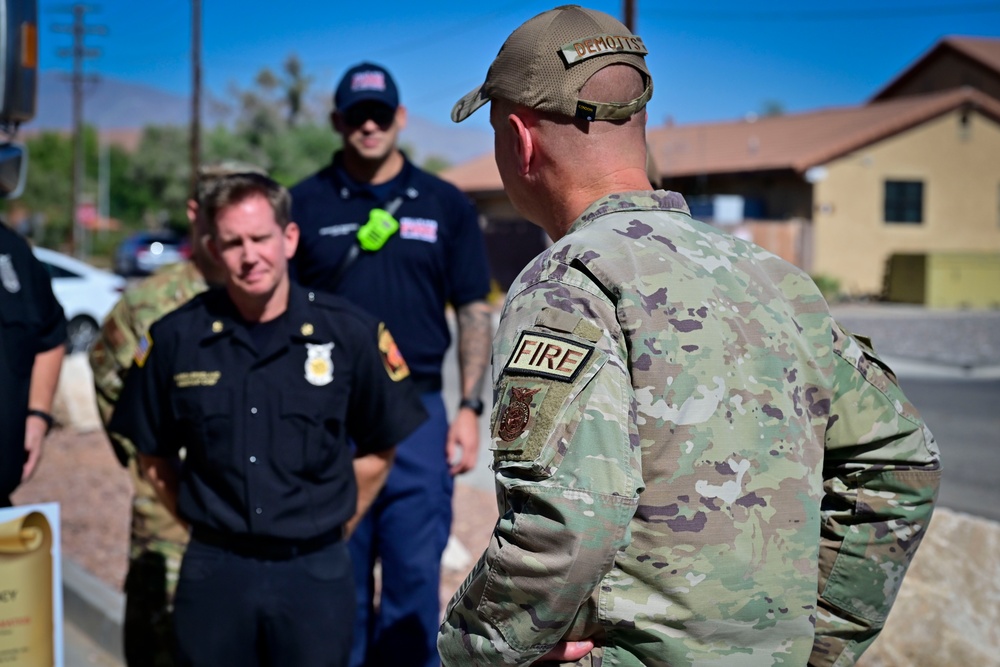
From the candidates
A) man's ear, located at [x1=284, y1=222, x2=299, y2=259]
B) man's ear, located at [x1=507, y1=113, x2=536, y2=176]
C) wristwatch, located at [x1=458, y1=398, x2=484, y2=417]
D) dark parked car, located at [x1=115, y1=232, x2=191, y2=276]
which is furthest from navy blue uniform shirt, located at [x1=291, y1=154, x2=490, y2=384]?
dark parked car, located at [x1=115, y1=232, x2=191, y2=276]

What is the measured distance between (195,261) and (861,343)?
2707 mm

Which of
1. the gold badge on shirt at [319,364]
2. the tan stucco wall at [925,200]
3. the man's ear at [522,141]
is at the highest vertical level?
the tan stucco wall at [925,200]

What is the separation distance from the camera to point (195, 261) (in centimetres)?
402

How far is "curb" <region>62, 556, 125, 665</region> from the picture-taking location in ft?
15.9

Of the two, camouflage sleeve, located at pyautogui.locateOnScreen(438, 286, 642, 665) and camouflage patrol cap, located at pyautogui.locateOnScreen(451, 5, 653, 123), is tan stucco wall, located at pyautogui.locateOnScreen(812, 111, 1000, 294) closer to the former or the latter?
camouflage patrol cap, located at pyautogui.locateOnScreen(451, 5, 653, 123)

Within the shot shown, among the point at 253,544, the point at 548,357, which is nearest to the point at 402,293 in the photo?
the point at 253,544

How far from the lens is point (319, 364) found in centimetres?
310

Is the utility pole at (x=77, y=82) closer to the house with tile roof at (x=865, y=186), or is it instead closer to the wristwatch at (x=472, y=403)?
the house with tile roof at (x=865, y=186)

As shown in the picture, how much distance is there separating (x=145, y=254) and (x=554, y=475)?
116ft

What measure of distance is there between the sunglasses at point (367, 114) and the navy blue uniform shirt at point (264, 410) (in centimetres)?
103

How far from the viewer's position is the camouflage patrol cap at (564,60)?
1.75 m

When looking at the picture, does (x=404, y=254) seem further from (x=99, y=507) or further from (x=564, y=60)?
(x=99, y=507)

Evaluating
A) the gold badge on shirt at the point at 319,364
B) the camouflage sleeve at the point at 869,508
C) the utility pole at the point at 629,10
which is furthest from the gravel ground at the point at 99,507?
the utility pole at the point at 629,10

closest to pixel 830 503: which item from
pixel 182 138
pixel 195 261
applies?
pixel 195 261
